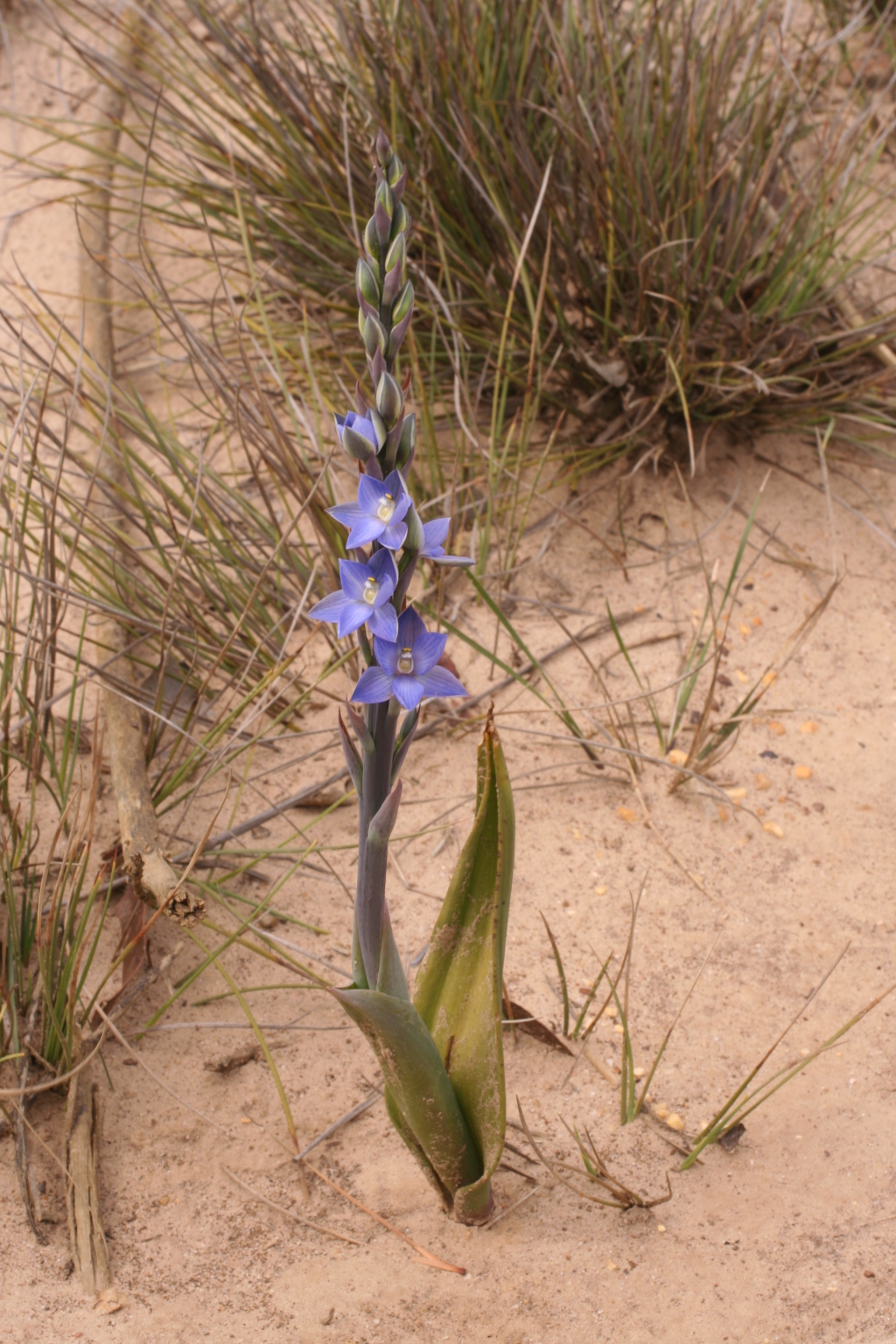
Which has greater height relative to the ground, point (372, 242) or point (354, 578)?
point (372, 242)

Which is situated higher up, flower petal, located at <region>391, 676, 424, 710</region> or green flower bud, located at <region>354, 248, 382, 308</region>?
green flower bud, located at <region>354, 248, 382, 308</region>

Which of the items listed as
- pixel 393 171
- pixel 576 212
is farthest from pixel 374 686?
pixel 576 212

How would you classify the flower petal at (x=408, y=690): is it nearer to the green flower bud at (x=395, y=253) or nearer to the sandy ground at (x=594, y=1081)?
the green flower bud at (x=395, y=253)

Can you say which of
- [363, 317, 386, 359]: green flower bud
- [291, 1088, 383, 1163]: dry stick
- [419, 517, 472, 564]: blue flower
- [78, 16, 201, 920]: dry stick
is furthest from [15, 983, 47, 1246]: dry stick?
[363, 317, 386, 359]: green flower bud

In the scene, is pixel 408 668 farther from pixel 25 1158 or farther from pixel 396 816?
pixel 25 1158

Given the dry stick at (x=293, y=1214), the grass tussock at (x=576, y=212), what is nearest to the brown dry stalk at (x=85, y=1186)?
the dry stick at (x=293, y=1214)

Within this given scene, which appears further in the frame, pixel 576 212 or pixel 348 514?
pixel 576 212

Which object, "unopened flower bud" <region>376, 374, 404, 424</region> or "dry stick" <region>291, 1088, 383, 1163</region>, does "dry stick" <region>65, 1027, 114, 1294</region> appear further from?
"unopened flower bud" <region>376, 374, 404, 424</region>
